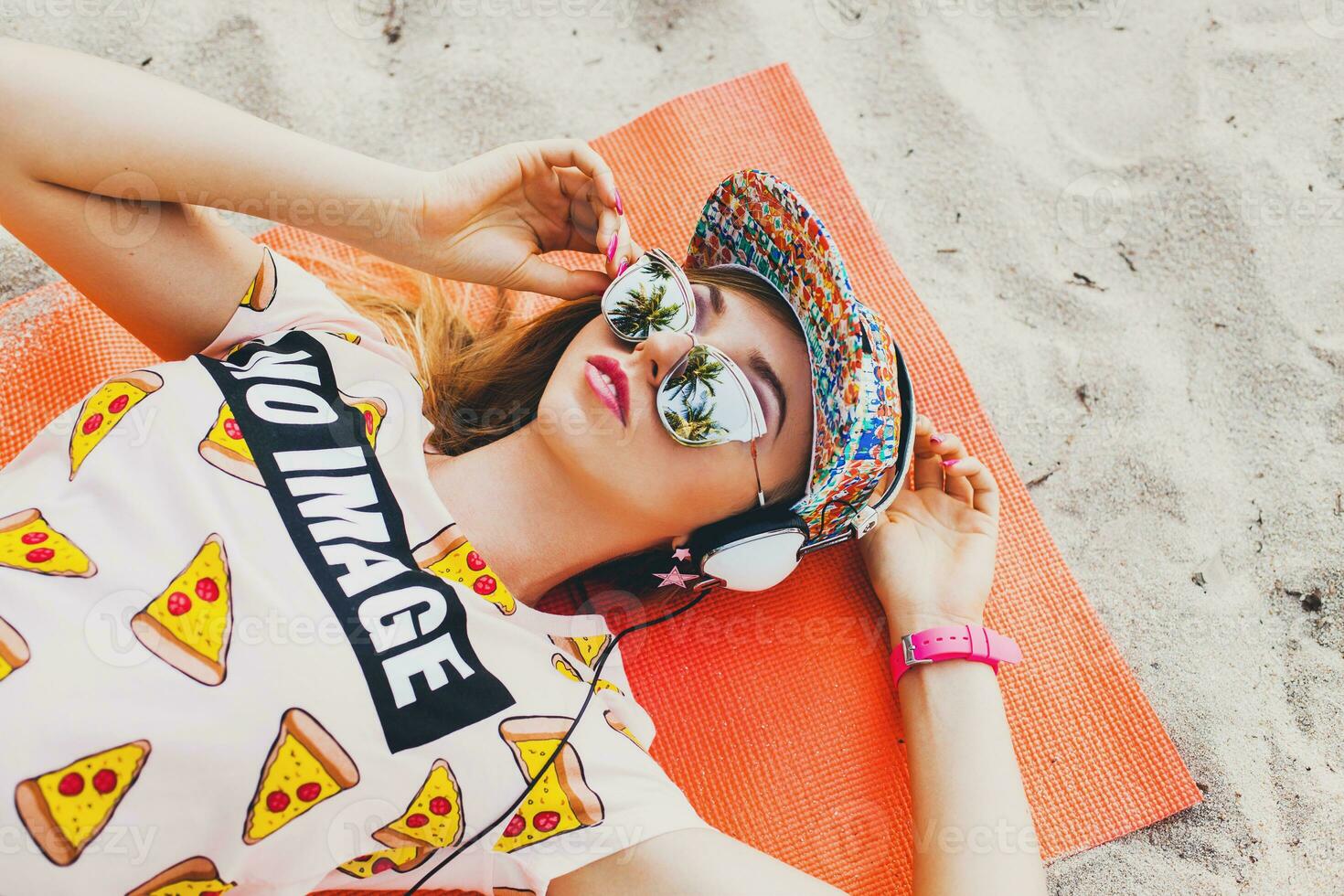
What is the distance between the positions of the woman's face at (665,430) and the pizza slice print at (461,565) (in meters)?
0.27

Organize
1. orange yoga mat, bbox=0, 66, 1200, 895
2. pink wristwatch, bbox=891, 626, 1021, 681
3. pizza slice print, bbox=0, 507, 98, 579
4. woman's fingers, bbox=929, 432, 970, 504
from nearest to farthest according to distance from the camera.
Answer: pizza slice print, bbox=0, 507, 98, 579, pink wristwatch, bbox=891, 626, 1021, 681, orange yoga mat, bbox=0, 66, 1200, 895, woman's fingers, bbox=929, 432, 970, 504

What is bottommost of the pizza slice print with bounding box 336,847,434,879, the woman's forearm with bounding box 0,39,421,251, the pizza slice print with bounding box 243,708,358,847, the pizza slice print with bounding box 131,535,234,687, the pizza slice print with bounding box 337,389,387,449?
the pizza slice print with bounding box 336,847,434,879

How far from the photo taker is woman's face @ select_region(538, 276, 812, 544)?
176cm

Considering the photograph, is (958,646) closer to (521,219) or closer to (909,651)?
(909,651)

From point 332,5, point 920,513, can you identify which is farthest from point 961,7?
point 332,5

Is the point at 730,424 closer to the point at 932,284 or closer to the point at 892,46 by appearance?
the point at 932,284

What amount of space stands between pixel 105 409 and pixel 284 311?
40 centimetres

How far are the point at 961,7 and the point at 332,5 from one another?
6.86 feet

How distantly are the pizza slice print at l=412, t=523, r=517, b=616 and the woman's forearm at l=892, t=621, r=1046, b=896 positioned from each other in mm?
926

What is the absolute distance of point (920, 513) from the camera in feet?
7.31

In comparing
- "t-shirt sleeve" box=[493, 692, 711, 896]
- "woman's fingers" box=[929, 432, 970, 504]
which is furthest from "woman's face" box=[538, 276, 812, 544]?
"woman's fingers" box=[929, 432, 970, 504]

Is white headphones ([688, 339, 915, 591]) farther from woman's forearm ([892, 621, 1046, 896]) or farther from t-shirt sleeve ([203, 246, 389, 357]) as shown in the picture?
t-shirt sleeve ([203, 246, 389, 357])

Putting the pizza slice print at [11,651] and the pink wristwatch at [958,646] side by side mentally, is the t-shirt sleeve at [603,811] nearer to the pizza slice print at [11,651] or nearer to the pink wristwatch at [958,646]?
the pink wristwatch at [958,646]

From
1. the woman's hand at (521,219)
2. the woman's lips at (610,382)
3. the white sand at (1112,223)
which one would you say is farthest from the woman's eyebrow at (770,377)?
the white sand at (1112,223)
